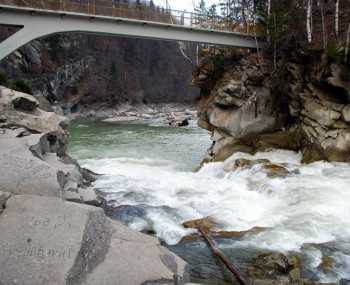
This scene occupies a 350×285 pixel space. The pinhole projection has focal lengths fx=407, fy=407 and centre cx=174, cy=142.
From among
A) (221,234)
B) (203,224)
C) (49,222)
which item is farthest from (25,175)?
(221,234)

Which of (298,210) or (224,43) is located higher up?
(224,43)

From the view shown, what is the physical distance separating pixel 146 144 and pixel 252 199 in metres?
15.9

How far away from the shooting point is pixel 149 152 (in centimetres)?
2380

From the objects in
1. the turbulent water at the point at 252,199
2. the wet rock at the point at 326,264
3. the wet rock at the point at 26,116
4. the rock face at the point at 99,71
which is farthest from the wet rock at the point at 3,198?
the rock face at the point at 99,71

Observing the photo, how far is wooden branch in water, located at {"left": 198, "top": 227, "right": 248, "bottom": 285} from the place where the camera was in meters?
6.92

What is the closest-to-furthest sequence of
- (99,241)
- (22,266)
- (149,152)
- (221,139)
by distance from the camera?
1. (22,266)
2. (99,241)
3. (221,139)
4. (149,152)

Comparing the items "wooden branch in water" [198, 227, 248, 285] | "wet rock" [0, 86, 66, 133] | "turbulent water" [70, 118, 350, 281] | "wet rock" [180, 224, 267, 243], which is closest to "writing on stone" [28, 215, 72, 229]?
"wooden branch in water" [198, 227, 248, 285]

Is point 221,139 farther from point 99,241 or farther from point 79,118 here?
point 79,118

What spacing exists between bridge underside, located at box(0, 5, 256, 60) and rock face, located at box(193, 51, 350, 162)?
0.96m

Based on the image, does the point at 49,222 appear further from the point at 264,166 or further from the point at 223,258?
the point at 264,166

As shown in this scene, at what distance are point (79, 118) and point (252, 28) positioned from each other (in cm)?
3638

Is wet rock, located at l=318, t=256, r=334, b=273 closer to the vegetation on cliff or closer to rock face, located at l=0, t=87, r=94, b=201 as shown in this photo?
rock face, located at l=0, t=87, r=94, b=201

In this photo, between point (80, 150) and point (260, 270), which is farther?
point (80, 150)

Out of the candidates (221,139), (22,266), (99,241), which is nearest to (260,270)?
(99,241)
